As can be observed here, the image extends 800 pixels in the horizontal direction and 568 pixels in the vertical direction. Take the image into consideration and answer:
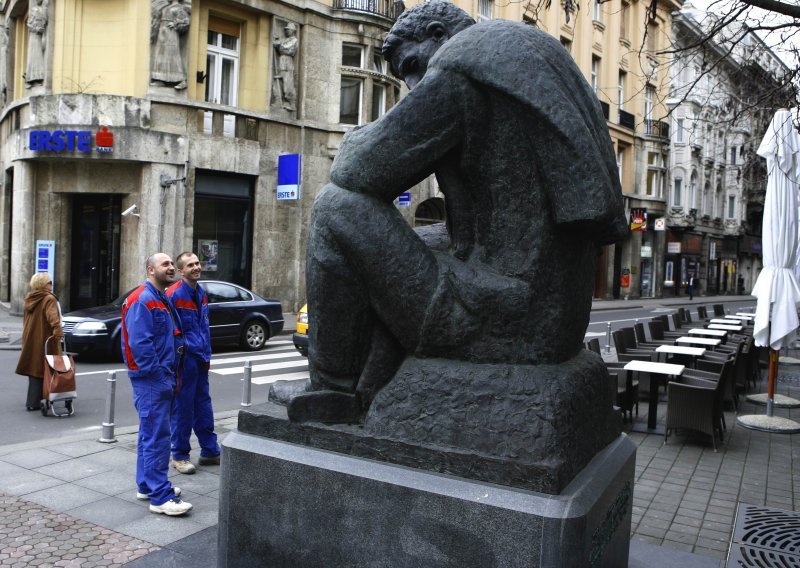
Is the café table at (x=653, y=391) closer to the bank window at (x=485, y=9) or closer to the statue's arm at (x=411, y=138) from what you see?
the statue's arm at (x=411, y=138)

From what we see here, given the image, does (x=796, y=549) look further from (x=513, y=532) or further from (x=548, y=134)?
(x=548, y=134)

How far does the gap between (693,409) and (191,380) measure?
5.09 metres

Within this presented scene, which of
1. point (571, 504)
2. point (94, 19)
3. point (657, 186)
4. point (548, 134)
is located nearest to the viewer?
point (571, 504)

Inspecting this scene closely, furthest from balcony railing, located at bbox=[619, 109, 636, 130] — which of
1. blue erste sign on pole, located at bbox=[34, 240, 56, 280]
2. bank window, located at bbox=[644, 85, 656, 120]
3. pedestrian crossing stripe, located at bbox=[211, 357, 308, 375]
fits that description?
pedestrian crossing stripe, located at bbox=[211, 357, 308, 375]

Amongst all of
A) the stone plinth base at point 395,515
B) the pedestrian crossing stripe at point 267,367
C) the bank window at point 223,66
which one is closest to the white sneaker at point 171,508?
the stone plinth base at point 395,515

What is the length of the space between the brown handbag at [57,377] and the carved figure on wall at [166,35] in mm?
13154

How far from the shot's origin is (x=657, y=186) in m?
44.8

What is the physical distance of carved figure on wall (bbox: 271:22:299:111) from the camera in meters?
22.3

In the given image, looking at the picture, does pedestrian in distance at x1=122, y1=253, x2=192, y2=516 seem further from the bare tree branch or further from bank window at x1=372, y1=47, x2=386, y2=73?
bank window at x1=372, y1=47, x2=386, y2=73

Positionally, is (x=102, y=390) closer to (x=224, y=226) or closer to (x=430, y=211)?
(x=224, y=226)

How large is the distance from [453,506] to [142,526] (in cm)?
278

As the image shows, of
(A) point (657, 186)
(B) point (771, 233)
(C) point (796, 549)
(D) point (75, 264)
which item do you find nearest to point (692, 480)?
(C) point (796, 549)

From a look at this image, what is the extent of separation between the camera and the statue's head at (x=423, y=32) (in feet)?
9.82

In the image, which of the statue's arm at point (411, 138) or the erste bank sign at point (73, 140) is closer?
the statue's arm at point (411, 138)
